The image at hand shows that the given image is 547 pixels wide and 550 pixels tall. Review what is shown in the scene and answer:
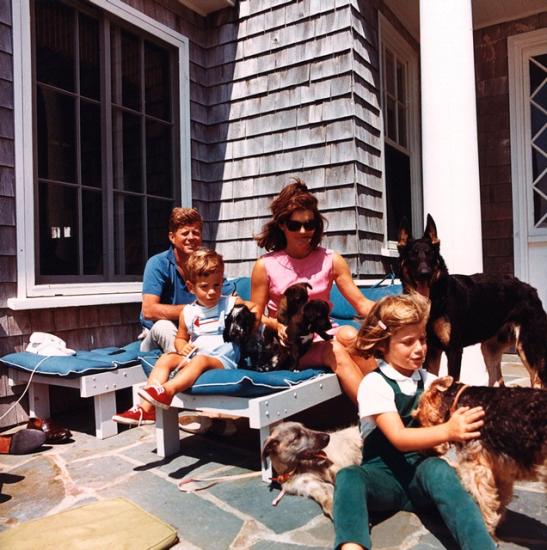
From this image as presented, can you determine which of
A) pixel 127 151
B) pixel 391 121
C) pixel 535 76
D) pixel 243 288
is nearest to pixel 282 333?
pixel 243 288

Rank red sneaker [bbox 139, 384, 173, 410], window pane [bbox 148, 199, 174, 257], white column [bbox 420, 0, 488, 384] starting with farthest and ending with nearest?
window pane [bbox 148, 199, 174, 257] → white column [bbox 420, 0, 488, 384] → red sneaker [bbox 139, 384, 173, 410]

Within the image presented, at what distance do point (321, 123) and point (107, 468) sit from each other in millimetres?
3600

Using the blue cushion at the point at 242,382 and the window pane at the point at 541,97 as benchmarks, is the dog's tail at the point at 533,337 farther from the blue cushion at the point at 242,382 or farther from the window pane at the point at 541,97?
the window pane at the point at 541,97

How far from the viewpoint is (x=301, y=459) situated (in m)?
2.59

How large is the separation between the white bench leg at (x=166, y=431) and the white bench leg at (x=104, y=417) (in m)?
0.62

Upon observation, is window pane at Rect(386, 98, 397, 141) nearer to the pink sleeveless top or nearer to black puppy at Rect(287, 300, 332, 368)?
the pink sleeveless top

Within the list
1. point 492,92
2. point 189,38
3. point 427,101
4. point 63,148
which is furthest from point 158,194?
point 492,92

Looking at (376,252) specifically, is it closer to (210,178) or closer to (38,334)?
(210,178)

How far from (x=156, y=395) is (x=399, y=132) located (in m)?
4.78

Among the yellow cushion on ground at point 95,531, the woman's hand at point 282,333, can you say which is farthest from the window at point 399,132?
the yellow cushion on ground at point 95,531

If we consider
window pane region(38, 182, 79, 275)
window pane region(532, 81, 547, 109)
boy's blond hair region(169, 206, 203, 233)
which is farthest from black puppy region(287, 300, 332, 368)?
window pane region(532, 81, 547, 109)

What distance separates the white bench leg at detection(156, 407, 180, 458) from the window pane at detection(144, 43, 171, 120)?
3255 mm

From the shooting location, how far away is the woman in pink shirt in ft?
10.3

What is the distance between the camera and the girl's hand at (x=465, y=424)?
184 centimetres
